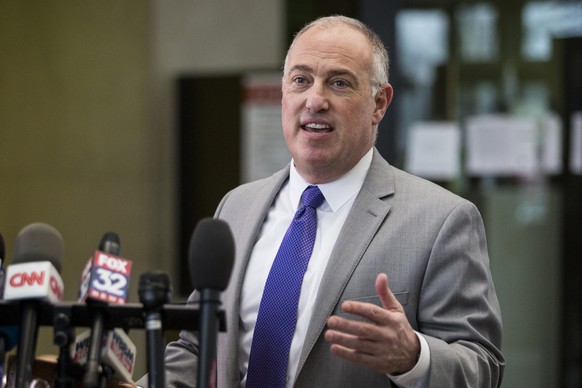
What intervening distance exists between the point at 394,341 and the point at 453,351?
0.83 ft

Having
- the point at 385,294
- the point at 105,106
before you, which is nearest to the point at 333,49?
the point at 385,294

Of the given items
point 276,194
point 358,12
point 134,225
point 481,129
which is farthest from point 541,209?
point 276,194

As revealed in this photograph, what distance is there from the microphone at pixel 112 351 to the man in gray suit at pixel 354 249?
513 millimetres

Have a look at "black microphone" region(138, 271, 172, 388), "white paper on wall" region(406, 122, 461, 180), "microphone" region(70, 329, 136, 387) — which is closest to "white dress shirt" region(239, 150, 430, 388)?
"microphone" region(70, 329, 136, 387)

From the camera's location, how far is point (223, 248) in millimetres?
2258

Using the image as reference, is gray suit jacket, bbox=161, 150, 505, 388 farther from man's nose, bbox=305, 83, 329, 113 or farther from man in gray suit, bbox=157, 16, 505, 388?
man's nose, bbox=305, 83, 329, 113

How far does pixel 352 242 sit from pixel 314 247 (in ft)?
0.43

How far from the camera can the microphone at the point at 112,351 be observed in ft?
7.33

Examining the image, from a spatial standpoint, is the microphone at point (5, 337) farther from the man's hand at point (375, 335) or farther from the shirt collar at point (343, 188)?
the shirt collar at point (343, 188)

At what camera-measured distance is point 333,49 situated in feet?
9.68

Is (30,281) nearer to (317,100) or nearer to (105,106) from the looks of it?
(317,100)

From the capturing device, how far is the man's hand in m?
2.35

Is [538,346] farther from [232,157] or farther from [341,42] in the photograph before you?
[341,42]

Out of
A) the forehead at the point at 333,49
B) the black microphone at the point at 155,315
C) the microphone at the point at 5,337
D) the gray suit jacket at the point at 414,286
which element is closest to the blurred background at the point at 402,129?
the forehead at the point at 333,49
